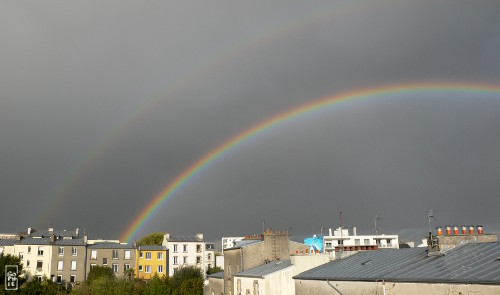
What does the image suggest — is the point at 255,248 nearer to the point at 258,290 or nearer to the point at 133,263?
the point at 258,290

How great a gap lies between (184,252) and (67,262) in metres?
25.2

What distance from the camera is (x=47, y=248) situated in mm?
87938

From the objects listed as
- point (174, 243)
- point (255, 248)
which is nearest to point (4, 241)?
point (174, 243)

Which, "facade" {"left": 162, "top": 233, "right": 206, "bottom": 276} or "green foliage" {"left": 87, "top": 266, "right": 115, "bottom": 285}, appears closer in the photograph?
"green foliage" {"left": 87, "top": 266, "right": 115, "bottom": 285}

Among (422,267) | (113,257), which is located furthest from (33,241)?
(422,267)

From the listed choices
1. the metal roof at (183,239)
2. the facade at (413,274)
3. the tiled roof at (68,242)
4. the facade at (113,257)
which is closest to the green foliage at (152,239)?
the metal roof at (183,239)

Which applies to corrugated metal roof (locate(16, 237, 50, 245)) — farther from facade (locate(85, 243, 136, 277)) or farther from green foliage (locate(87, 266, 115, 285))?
green foliage (locate(87, 266, 115, 285))

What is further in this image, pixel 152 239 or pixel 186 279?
pixel 152 239

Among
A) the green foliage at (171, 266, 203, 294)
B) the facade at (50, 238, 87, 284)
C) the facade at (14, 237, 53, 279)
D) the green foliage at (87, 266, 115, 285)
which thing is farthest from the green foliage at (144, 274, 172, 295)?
the facade at (14, 237, 53, 279)

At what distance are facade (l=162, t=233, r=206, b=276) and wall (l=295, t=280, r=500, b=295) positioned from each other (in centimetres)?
7545

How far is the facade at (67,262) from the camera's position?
88.0 meters

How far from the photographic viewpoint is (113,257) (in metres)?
93.5

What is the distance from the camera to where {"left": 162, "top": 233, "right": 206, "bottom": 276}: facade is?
9850cm

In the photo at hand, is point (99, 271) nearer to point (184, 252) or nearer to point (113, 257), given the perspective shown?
point (113, 257)
